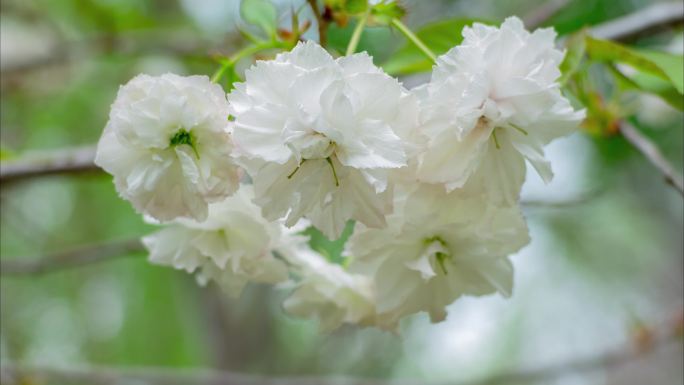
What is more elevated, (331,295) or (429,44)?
(429,44)

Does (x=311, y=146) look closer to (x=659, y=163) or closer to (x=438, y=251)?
(x=438, y=251)

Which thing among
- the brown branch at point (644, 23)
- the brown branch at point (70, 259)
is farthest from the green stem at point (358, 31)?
the brown branch at point (70, 259)

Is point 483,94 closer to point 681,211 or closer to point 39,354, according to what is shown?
point 681,211

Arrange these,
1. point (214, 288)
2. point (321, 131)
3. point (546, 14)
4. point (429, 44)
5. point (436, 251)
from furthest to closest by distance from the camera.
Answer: point (214, 288)
point (546, 14)
point (429, 44)
point (436, 251)
point (321, 131)

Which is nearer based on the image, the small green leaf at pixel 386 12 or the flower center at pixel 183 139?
the flower center at pixel 183 139

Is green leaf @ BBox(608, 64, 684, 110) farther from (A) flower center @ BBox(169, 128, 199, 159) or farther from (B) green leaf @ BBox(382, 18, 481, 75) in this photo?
(A) flower center @ BBox(169, 128, 199, 159)

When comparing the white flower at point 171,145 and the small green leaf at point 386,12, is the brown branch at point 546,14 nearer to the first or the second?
the small green leaf at point 386,12

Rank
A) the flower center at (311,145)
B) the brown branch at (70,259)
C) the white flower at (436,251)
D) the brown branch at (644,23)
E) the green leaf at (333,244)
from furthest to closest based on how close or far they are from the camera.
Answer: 1. the brown branch at (70,259)
2. the brown branch at (644,23)
3. the green leaf at (333,244)
4. the white flower at (436,251)
5. the flower center at (311,145)

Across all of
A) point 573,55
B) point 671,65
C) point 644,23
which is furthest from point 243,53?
point 644,23
